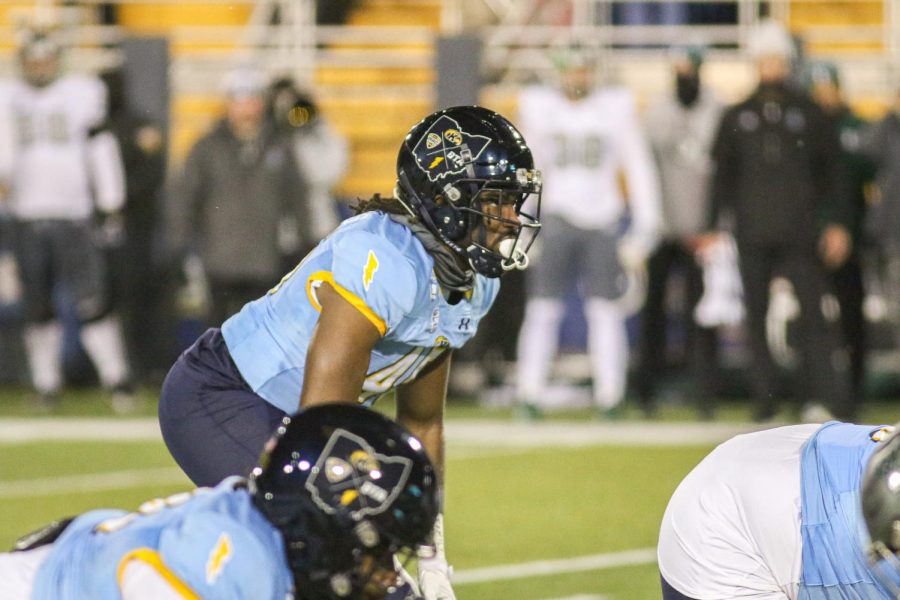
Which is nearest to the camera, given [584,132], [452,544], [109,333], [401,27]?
[452,544]

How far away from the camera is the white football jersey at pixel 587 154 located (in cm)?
916

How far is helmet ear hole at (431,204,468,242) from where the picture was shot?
3.76 meters

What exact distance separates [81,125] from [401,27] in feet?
13.0

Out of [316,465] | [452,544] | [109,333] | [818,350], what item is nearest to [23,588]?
[316,465]

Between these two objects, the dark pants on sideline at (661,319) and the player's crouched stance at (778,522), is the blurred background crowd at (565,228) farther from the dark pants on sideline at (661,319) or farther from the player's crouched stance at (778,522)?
the player's crouched stance at (778,522)

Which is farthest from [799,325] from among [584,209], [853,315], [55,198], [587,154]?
[55,198]

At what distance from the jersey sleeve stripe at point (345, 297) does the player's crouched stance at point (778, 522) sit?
2.52 ft

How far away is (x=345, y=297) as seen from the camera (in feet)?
11.7

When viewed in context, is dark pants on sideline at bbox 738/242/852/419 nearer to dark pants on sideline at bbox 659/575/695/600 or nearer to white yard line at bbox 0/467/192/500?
white yard line at bbox 0/467/192/500

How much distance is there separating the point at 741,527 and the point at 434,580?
90cm

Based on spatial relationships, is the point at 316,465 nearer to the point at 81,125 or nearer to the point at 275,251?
the point at 275,251

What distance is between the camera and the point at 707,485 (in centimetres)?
316

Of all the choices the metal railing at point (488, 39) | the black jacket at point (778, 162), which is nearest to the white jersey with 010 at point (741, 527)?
the black jacket at point (778, 162)

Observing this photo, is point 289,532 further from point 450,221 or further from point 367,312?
point 450,221
